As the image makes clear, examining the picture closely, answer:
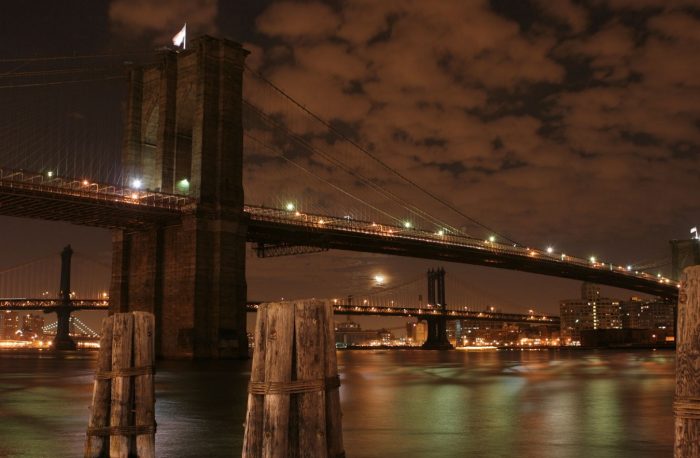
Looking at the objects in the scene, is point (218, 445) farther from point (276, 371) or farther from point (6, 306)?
point (6, 306)

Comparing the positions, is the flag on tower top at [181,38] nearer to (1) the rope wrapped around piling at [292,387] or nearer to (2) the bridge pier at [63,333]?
(1) the rope wrapped around piling at [292,387]

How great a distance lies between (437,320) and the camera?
130 meters

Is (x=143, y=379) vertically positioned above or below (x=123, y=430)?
above

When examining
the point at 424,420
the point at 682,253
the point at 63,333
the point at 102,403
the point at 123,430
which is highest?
the point at 682,253

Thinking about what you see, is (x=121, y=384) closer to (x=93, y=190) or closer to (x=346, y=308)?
(x=93, y=190)

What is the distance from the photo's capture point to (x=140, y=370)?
7.32 metres

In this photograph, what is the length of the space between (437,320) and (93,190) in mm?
90193

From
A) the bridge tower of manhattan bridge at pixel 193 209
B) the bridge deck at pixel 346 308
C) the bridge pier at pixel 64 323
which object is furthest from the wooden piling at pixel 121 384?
the bridge pier at pixel 64 323

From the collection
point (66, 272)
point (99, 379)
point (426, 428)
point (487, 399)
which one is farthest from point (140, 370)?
point (66, 272)

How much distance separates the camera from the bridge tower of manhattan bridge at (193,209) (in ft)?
149

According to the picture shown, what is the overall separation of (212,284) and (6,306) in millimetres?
71513

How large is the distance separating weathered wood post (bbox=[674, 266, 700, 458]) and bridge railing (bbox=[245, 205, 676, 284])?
152 ft

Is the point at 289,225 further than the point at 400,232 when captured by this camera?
No

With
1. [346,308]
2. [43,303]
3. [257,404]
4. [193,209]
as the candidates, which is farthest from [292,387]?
[43,303]
